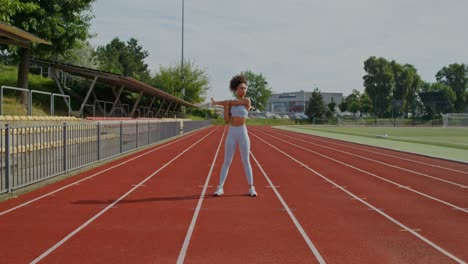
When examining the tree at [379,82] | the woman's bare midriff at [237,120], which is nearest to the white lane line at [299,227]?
the woman's bare midriff at [237,120]

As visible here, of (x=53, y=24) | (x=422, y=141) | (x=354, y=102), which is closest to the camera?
(x=53, y=24)

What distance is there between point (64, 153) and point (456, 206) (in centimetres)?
825

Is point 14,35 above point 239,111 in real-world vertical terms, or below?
above

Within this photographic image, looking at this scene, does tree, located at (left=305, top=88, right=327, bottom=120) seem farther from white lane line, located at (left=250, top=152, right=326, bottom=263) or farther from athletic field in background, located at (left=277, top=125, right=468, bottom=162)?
white lane line, located at (left=250, top=152, right=326, bottom=263)

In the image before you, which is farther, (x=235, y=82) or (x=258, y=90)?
(x=258, y=90)

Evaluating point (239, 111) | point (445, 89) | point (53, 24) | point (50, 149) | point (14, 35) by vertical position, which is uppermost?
point (445, 89)

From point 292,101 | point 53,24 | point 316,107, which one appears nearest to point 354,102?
point 316,107

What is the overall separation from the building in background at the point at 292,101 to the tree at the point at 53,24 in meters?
140

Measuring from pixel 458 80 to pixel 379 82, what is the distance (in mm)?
32254

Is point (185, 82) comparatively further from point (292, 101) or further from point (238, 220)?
point (292, 101)

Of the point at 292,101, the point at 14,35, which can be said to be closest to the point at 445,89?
the point at 292,101

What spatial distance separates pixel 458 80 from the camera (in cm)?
11919

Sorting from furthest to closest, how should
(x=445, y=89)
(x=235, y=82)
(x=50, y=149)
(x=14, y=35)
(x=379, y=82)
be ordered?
(x=445, y=89), (x=379, y=82), (x=14, y=35), (x=50, y=149), (x=235, y=82)

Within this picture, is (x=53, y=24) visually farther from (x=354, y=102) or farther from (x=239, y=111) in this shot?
(x=354, y=102)
